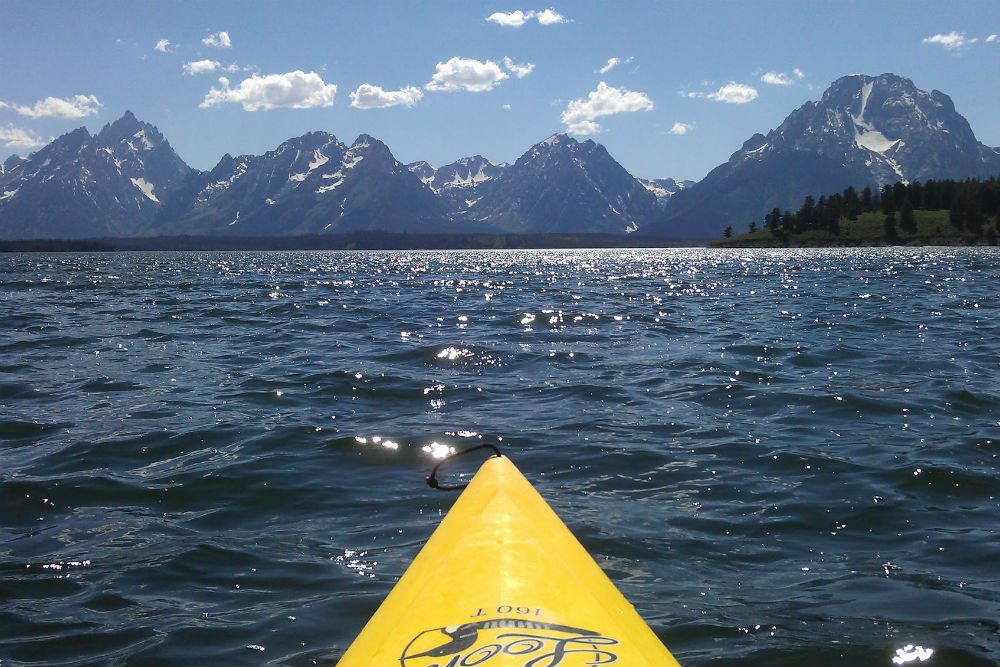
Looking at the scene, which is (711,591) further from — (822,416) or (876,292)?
(876,292)

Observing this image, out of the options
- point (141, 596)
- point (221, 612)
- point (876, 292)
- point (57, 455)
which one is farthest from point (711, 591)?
point (876, 292)

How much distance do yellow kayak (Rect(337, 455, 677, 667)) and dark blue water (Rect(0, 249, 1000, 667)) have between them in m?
1.22

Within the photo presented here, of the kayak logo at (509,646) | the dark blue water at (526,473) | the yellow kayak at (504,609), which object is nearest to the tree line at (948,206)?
the dark blue water at (526,473)

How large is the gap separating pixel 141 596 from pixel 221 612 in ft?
2.76

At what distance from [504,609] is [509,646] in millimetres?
450

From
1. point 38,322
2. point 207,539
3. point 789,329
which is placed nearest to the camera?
point 207,539

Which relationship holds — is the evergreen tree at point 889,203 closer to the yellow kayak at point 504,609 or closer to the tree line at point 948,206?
the tree line at point 948,206

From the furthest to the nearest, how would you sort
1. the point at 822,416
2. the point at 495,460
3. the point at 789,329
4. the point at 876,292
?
the point at 876,292, the point at 789,329, the point at 822,416, the point at 495,460

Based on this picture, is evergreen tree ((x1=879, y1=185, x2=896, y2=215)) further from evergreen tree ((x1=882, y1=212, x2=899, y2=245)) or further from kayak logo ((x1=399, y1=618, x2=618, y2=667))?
kayak logo ((x1=399, y1=618, x2=618, y2=667))

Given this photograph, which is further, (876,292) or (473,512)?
(876,292)

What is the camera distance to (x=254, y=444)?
11.3 m

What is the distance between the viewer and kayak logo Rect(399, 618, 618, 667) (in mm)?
3488

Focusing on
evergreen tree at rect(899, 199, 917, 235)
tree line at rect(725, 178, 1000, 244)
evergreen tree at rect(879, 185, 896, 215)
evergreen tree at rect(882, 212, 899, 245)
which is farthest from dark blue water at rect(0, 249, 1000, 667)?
evergreen tree at rect(879, 185, 896, 215)

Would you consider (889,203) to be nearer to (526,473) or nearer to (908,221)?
(908,221)
